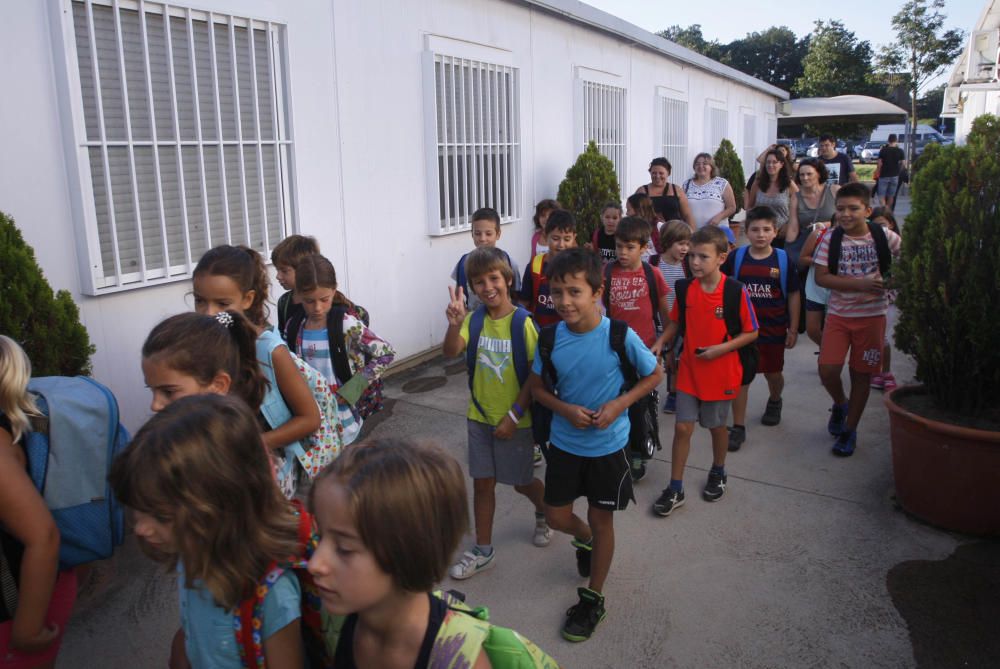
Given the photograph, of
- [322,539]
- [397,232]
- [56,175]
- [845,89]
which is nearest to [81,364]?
[56,175]

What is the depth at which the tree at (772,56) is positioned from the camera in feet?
193

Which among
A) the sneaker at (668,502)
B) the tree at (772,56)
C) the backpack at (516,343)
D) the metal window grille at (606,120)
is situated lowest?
the sneaker at (668,502)

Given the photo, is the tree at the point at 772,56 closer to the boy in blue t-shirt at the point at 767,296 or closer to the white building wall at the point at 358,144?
the white building wall at the point at 358,144

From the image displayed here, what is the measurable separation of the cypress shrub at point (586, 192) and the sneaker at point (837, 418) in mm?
4545

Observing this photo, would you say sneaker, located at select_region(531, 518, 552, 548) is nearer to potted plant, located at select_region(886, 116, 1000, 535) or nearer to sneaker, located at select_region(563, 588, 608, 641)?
sneaker, located at select_region(563, 588, 608, 641)

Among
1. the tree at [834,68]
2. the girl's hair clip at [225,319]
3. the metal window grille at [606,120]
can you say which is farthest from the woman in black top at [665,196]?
the tree at [834,68]

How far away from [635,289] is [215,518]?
3512 millimetres

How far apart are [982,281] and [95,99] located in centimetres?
491

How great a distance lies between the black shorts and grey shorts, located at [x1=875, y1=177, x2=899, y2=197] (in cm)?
1769

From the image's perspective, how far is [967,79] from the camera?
20234 millimetres

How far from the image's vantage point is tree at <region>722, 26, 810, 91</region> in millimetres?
58688

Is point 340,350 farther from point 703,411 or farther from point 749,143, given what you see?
point 749,143

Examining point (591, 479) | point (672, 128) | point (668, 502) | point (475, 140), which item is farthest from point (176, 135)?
point (672, 128)

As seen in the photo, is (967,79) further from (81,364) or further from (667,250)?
(81,364)
